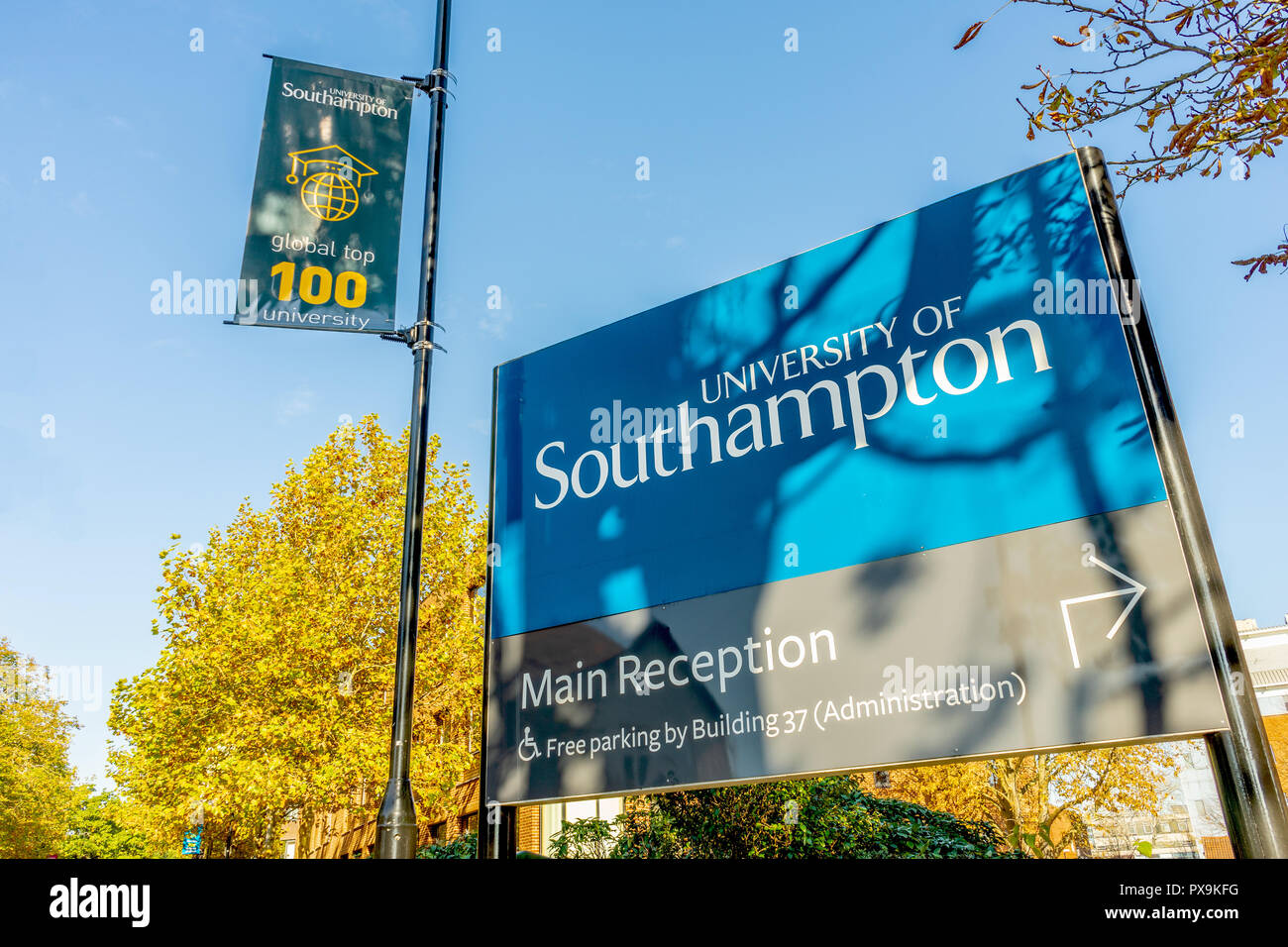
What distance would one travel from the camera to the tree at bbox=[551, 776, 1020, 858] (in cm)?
925

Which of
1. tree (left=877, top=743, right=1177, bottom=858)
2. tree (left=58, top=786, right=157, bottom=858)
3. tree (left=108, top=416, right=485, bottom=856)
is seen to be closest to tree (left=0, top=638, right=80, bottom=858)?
tree (left=58, top=786, right=157, bottom=858)

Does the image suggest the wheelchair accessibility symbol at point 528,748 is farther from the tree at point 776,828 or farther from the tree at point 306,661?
the tree at point 306,661

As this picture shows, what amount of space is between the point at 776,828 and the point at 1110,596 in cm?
606

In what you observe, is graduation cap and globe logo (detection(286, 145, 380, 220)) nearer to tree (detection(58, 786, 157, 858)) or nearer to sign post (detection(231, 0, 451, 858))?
sign post (detection(231, 0, 451, 858))

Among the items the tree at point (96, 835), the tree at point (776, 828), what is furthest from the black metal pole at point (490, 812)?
the tree at point (96, 835)

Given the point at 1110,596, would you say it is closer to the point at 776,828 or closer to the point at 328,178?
the point at 776,828

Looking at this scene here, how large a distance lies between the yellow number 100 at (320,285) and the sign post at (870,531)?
2.18m

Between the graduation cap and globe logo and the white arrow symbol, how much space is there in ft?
21.2

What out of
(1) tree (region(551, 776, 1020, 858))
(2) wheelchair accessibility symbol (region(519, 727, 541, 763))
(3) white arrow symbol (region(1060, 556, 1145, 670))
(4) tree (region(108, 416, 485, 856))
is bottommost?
(1) tree (region(551, 776, 1020, 858))

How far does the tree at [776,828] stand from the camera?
9250 millimetres

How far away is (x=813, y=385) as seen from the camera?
5395 millimetres

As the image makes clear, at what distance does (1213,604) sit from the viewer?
3902 mm
